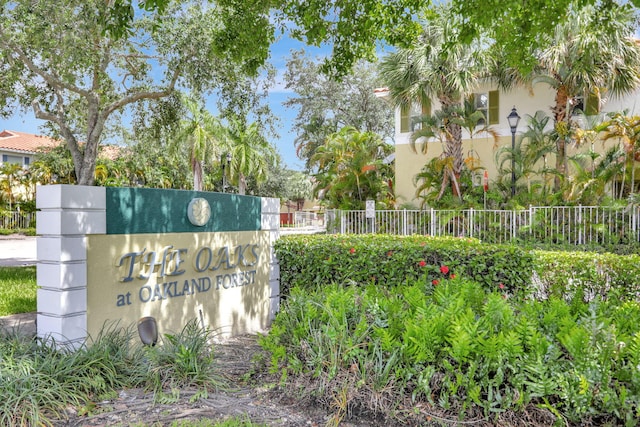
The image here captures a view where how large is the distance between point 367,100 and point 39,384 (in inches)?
1101

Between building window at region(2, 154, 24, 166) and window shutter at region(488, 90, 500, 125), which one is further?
building window at region(2, 154, 24, 166)

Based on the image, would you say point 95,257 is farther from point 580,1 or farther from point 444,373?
point 580,1

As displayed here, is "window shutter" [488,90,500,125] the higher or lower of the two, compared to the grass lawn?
higher

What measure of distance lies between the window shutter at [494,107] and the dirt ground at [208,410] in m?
17.6

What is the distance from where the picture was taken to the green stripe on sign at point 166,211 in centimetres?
536

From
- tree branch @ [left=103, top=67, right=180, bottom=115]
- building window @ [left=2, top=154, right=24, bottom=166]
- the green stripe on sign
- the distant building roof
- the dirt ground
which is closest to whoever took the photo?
the dirt ground

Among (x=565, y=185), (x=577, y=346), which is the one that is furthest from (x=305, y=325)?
(x=565, y=185)

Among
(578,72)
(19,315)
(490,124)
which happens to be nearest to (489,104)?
(490,124)

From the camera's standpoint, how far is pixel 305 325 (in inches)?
153

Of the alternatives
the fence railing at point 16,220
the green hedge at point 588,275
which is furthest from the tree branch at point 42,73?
the fence railing at point 16,220

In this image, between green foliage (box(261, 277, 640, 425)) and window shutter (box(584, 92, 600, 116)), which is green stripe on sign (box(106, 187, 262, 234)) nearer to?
green foliage (box(261, 277, 640, 425))

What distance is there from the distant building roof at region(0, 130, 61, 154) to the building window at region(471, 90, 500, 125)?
31084 millimetres

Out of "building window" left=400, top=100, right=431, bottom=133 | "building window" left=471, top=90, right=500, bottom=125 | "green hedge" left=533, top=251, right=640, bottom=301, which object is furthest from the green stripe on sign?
"building window" left=471, top=90, right=500, bottom=125

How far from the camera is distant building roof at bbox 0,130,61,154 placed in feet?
122
